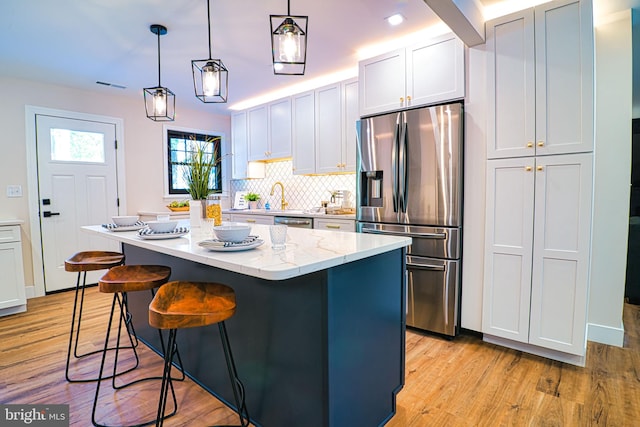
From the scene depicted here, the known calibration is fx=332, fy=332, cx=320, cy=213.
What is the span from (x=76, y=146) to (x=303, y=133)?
288 cm

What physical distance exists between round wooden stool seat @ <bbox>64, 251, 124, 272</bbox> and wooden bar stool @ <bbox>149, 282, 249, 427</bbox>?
942 mm

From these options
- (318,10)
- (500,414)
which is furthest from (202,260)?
(318,10)

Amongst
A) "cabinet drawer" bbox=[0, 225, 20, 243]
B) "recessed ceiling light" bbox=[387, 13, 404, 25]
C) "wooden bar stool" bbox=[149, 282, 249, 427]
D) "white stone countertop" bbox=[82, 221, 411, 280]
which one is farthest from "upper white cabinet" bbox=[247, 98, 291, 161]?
"wooden bar stool" bbox=[149, 282, 249, 427]

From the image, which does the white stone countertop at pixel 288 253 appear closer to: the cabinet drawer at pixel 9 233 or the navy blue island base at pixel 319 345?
the navy blue island base at pixel 319 345

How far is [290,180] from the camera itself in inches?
191

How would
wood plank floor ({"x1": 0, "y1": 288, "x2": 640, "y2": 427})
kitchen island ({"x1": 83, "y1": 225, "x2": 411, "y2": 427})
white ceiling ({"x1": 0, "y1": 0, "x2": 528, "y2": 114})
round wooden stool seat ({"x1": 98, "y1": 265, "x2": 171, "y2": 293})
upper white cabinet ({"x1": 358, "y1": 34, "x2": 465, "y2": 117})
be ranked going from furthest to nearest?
upper white cabinet ({"x1": 358, "y1": 34, "x2": 465, "y2": 117})
white ceiling ({"x1": 0, "y1": 0, "x2": 528, "y2": 114})
wood plank floor ({"x1": 0, "y1": 288, "x2": 640, "y2": 427})
round wooden stool seat ({"x1": 98, "y1": 265, "x2": 171, "y2": 293})
kitchen island ({"x1": 83, "y1": 225, "x2": 411, "y2": 427})

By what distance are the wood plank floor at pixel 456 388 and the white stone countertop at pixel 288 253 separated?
0.94 meters

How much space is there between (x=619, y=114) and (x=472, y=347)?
210 cm

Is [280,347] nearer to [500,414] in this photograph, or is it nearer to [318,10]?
[500,414]

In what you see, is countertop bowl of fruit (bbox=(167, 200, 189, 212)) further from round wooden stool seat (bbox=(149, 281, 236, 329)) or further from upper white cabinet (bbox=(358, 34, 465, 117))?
round wooden stool seat (bbox=(149, 281, 236, 329))

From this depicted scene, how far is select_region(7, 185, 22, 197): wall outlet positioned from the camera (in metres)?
3.74

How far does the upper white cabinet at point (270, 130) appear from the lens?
4.38 m

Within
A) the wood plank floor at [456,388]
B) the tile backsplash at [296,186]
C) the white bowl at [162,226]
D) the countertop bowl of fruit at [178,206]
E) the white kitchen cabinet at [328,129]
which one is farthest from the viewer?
the countertop bowl of fruit at [178,206]

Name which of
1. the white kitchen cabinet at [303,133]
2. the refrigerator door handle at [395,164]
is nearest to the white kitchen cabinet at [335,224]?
the refrigerator door handle at [395,164]
